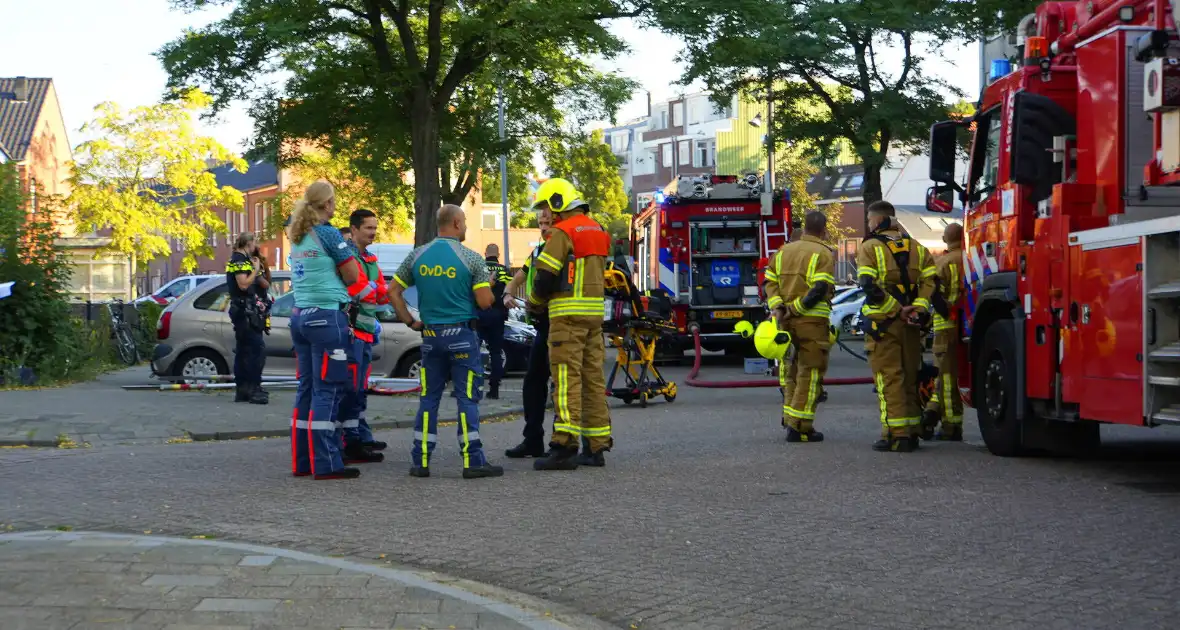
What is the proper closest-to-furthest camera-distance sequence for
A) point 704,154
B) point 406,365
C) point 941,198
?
point 941,198, point 406,365, point 704,154

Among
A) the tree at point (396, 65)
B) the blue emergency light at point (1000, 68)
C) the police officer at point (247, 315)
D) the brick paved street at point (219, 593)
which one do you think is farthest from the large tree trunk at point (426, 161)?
the brick paved street at point (219, 593)

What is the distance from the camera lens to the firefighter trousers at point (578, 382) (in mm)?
10117

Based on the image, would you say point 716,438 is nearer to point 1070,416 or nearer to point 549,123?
point 1070,416

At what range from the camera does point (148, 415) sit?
1406cm

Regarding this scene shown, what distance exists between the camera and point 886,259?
11.4 meters

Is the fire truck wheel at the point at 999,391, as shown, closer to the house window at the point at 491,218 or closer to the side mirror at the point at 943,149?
the side mirror at the point at 943,149

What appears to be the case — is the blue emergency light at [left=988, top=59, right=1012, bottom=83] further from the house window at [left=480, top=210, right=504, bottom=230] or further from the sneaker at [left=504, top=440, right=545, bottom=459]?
the house window at [left=480, top=210, right=504, bottom=230]

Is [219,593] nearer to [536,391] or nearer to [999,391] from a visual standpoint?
[536,391]

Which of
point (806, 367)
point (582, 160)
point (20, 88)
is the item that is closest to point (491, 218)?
point (20, 88)

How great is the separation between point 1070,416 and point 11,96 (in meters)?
83.5

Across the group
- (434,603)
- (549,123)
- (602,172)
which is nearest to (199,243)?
(602,172)

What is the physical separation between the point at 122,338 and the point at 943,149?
690 inches

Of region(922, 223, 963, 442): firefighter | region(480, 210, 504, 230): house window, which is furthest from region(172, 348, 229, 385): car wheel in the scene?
region(480, 210, 504, 230): house window

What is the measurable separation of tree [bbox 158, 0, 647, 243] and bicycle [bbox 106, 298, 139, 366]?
13.6 ft
